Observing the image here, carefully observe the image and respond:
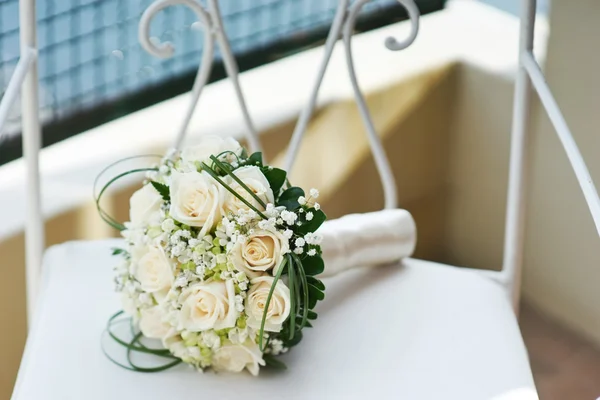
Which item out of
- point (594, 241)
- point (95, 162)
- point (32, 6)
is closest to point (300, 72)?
point (95, 162)

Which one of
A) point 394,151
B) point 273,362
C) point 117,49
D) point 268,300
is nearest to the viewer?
point 268,300

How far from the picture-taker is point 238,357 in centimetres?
96

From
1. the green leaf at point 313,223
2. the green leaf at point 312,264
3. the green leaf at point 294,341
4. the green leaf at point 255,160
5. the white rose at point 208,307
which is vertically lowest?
the green leaf at point 294,341

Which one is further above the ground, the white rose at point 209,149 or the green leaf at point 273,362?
the white rose at point 209,149

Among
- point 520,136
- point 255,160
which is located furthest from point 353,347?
point 520,136

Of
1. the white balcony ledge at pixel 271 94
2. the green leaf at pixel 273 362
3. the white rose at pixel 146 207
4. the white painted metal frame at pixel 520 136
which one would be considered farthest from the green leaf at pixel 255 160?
the white balcony ledge at pixel 271 94

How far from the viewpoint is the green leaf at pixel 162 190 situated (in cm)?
96

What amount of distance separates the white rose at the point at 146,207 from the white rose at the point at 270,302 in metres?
0.13

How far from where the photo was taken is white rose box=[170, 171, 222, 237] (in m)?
0.91

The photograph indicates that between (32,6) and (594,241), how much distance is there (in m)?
1.07

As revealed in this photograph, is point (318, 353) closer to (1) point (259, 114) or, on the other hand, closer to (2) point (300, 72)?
(1) point (259, 114)

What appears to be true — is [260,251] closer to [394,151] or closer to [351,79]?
[351,79]

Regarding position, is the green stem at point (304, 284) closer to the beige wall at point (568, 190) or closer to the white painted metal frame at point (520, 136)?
the white painted metal frame at point (520, 136)

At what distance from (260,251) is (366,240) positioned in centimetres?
21
